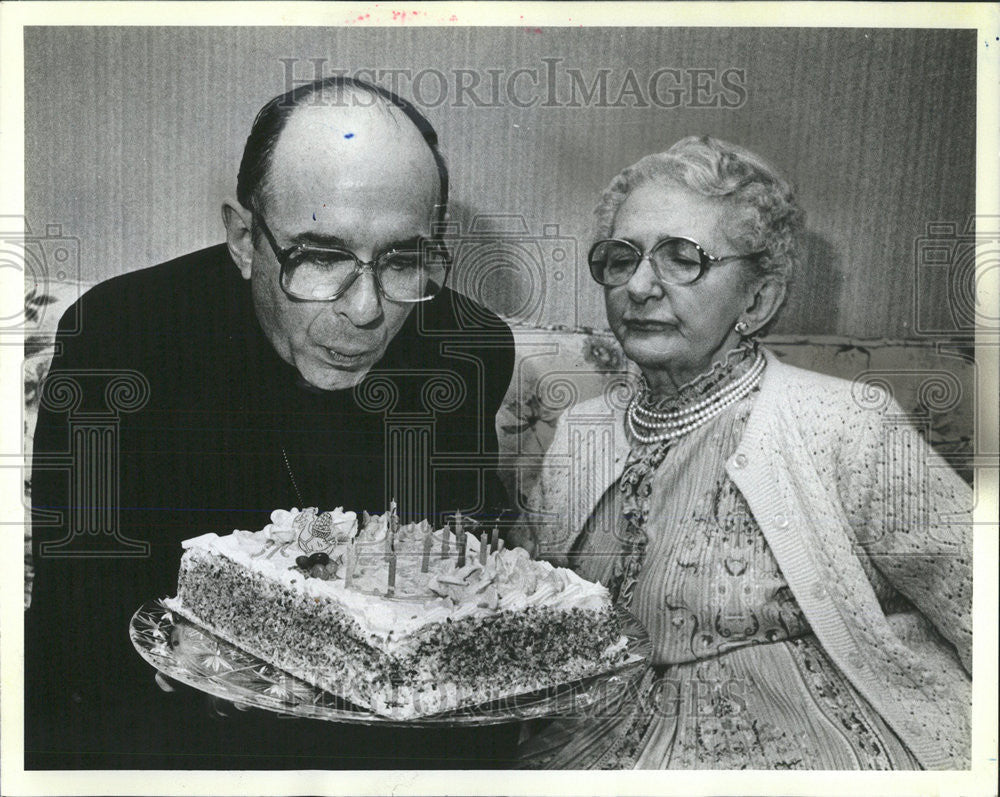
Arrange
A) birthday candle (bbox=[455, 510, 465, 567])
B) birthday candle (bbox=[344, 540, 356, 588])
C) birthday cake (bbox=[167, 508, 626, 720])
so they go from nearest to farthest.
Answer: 1. birthday cake (bbox=[167, 508, 626, 720])
2. birthday candle (bbox=[344, 540, 356, 588])
3. birthday candle (bbox=[455, 510, 465, 567])

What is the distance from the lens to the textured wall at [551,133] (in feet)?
9.11

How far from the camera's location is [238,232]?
2.81 m

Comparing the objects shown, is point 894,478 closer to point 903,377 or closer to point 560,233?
point 903,377

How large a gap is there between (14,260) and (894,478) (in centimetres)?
261

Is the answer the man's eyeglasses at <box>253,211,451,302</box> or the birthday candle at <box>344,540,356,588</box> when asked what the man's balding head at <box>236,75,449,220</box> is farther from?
the birthday candle at <box>344,540,356,588</box>

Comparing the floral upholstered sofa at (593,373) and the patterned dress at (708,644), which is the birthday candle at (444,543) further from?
the patterned dress at (708,644)

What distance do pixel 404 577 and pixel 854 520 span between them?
4.19 feet

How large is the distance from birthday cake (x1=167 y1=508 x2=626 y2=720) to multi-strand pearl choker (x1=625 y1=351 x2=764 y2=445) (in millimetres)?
458

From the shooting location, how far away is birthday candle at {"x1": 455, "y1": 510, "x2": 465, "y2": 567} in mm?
2711

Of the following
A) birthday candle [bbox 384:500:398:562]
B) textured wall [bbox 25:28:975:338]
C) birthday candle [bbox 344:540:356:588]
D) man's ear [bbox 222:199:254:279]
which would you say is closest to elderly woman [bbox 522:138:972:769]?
textured wall [bbox 25:28:975:338]

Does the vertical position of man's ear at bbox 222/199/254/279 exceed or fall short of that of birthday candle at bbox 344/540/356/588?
it exceeds it

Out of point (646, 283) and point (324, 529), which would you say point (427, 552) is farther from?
point (646, 283)

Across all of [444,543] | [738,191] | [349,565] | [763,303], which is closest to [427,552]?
[444,543]

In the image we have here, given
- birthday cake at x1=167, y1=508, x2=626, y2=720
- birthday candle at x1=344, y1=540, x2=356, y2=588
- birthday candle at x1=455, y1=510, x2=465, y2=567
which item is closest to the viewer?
birthday cake at x1=167, y1=508, x2=626, y2=720
